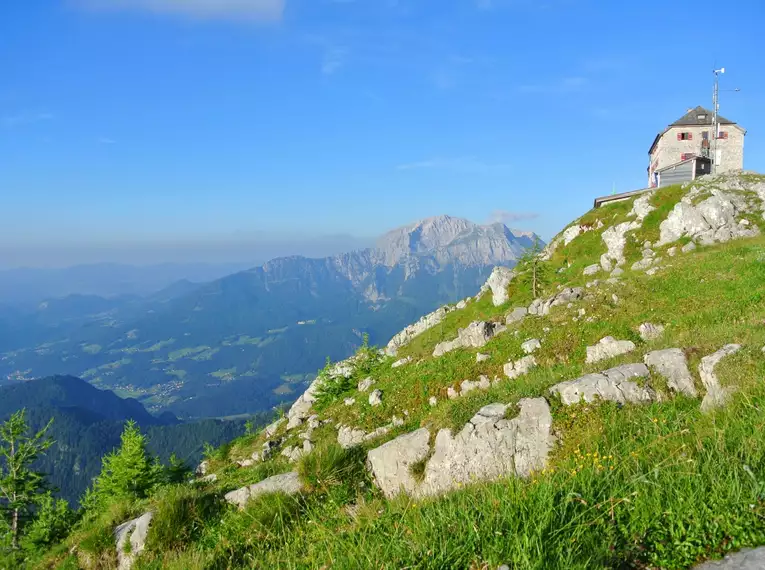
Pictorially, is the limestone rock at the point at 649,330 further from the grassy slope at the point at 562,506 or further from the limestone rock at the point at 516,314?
the limestone rock at the point at 516,314

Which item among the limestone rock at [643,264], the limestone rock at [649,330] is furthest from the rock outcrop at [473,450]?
the limestone rock at [643,264]

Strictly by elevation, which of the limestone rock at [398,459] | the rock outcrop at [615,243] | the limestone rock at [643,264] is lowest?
the limestone rock at [398,459]

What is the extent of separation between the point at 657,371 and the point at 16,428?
46.4 m

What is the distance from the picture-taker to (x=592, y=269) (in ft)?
138

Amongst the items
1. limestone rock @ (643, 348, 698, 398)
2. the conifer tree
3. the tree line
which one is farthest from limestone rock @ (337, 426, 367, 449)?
the conifer tree

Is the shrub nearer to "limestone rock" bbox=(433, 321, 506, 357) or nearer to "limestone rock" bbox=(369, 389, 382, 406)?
"limestone rock" bbox=(369, 389, 382, 406)

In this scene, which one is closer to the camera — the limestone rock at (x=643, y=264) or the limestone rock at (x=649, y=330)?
the limestone rock at (x=649, y=330)

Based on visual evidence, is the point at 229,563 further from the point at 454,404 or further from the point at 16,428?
the point at 16,428

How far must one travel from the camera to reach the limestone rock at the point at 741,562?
3959mm

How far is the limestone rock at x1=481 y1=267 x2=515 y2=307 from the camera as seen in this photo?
4731cm

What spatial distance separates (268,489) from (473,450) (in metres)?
4.47

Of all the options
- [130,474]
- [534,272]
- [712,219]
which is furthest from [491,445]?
[712,219]

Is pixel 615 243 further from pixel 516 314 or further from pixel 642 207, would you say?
pixel 516 314

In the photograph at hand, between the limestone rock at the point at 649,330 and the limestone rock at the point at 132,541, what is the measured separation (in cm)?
2061
